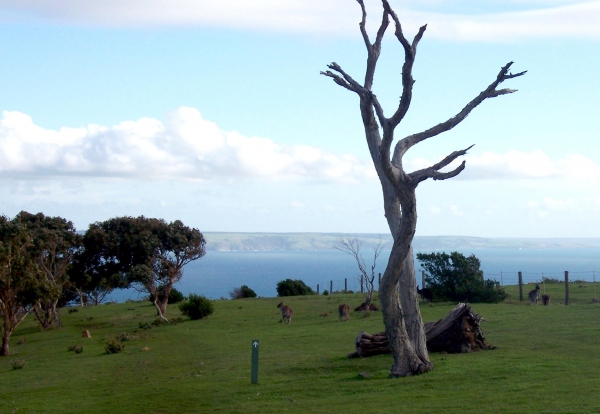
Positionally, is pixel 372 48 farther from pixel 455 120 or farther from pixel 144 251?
pixel 144 251

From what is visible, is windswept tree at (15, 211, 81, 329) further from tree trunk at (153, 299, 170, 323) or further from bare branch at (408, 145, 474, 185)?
bare branch at (408, 145, 474, 185)

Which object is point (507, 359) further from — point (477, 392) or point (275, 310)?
point (275, 310)

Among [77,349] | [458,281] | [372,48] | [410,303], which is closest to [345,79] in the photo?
[372,48]

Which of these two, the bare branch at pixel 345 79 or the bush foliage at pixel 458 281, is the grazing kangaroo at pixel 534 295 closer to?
the bush foliage at pixel 458 281

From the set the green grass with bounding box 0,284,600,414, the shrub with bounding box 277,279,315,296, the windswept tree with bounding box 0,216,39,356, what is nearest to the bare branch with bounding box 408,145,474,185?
the green grass with bounding box 0,284,600,414

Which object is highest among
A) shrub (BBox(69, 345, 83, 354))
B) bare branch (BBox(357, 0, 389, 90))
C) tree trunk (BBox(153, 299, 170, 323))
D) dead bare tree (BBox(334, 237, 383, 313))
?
bare branch (BBox(357, 0, 389, 90))

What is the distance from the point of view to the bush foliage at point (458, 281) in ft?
121

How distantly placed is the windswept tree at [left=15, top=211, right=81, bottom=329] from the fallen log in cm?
2021

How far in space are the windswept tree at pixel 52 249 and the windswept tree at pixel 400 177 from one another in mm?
22077

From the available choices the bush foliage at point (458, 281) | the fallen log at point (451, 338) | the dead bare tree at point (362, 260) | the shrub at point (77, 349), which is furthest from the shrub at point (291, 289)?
the fallen log at point (451, 338)

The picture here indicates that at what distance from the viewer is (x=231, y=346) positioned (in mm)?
22797

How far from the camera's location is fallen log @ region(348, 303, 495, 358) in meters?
17.5

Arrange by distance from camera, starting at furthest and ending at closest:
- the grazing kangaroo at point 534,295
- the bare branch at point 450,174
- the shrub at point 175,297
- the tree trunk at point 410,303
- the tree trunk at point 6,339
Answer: the shrub at point 175,297
the grazing kangaroo at point 534,295
the tree trunk at point 6,339
the tree trunk at point 410,303
the bare branch at point 450,174

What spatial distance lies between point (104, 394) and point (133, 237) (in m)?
21.5
